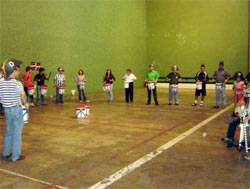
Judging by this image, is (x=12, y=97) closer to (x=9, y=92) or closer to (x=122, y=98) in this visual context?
(x=9, y=92)

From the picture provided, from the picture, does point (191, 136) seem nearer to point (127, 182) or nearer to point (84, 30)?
point (127, 182)

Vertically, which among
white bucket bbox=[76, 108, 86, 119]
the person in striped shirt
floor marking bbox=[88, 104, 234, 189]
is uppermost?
the person in striped shirt

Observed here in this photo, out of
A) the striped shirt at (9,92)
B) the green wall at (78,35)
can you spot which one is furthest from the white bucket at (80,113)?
the green wall at (78,35)

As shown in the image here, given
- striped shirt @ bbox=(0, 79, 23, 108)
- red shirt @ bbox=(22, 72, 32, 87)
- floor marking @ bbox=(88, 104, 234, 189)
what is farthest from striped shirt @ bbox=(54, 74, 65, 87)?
striped shirt @ bbox=(0, 79, 23, 108)

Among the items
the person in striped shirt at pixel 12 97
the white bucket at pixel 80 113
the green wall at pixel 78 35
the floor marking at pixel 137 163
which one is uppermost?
the green wall at pixel 78 35

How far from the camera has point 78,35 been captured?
17.7 metres

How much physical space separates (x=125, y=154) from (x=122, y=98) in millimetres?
10054

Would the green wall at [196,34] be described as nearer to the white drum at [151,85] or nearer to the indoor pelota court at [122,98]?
the indoor pelota court at [122,98]

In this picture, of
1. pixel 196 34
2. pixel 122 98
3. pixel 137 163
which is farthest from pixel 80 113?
pixel 196 34

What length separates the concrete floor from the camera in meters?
4.52

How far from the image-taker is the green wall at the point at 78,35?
47.8 ft

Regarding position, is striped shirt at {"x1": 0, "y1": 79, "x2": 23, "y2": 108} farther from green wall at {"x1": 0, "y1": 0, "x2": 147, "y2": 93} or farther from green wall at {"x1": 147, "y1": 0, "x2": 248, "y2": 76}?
green wall at {"x1": 147, "y1": 0, "x2": 248, "y2": 76}

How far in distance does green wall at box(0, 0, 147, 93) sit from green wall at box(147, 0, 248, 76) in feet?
4.42

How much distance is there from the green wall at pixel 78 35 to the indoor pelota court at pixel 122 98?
61mm
